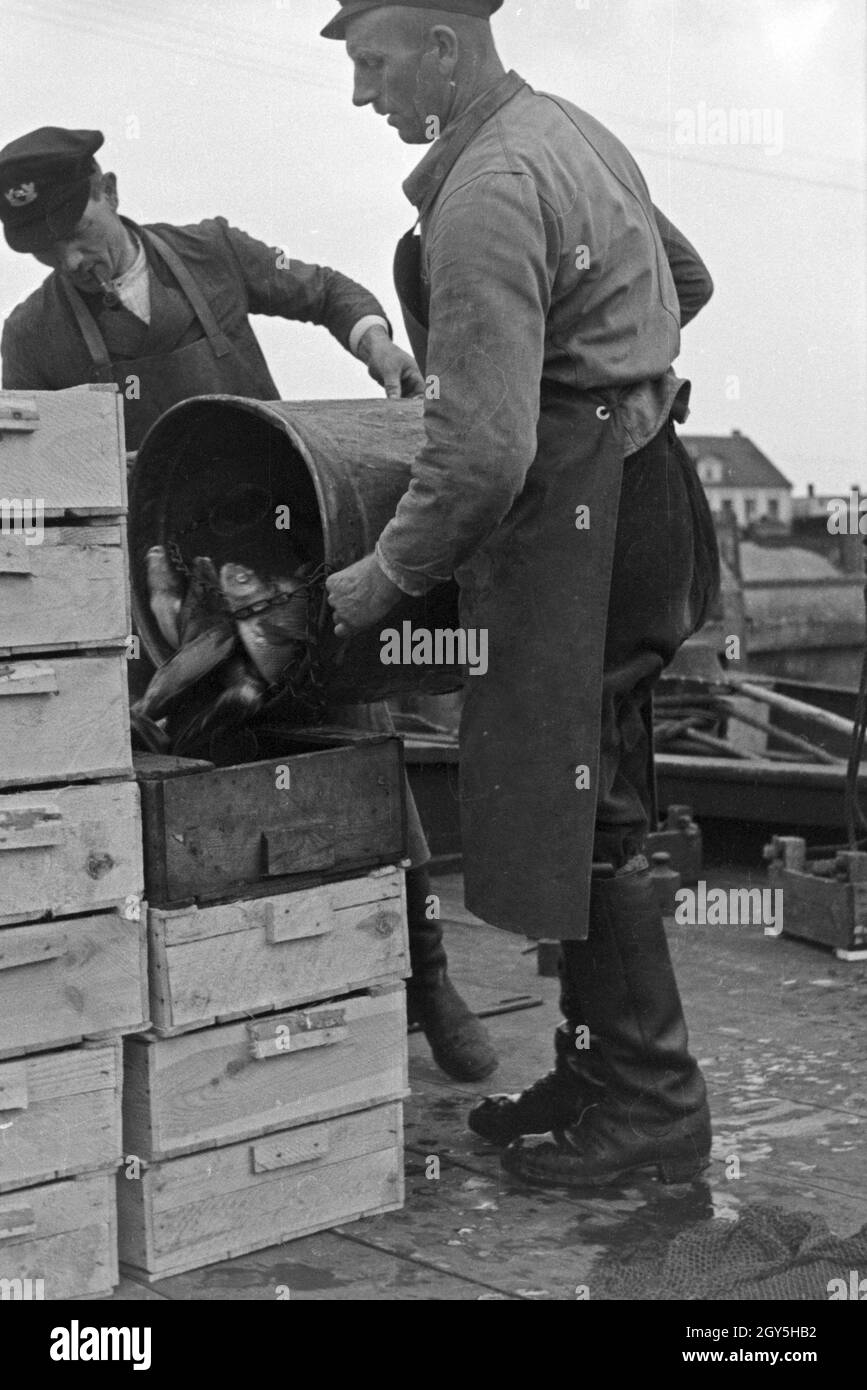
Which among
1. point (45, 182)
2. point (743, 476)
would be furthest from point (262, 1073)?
point (743, 476)

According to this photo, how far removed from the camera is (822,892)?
5723mm

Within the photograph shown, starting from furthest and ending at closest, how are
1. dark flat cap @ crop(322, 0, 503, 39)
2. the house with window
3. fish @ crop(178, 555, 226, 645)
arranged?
the house with window, fish @ crop(178, 555, 226, 645), dark flat cap @ crop(322, 0, 503, 39)

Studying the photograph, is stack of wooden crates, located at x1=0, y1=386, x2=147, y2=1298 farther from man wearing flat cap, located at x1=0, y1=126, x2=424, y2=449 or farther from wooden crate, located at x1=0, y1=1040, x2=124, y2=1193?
man wearing flat cap, located at x1=0, y1=126, x2=424, y2=449

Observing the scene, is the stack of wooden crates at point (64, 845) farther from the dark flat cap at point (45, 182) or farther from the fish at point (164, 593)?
the dark flat cap at point (45, 182)

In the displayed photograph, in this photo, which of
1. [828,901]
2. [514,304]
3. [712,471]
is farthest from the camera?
[712,471]

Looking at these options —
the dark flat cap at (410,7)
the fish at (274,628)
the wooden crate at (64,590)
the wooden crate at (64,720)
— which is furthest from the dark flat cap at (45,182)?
the wooden crate at (64,720)

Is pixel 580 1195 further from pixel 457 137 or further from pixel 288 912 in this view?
pixel 457 137

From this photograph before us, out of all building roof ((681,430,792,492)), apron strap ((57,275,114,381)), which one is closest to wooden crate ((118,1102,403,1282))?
apron strap ((57,275,114,381))

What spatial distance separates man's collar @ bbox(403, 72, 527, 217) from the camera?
140 inches

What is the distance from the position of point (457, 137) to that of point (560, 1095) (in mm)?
1954

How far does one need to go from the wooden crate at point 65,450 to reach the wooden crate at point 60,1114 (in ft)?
3.07

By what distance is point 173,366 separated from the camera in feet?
15.4

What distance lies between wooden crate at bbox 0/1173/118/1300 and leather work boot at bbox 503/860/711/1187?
0.89 metres
